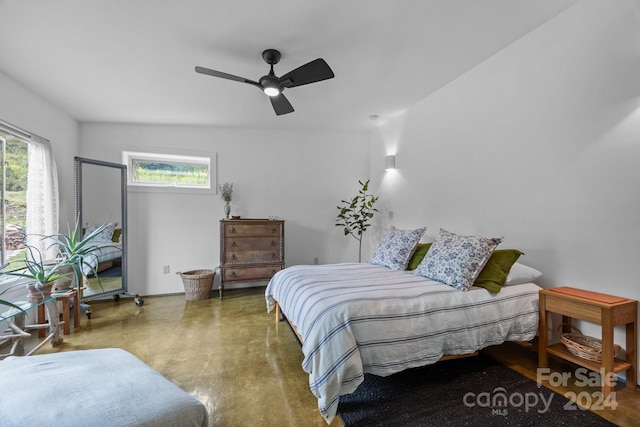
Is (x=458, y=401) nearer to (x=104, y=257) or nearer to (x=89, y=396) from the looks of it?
(x=89, y=396)

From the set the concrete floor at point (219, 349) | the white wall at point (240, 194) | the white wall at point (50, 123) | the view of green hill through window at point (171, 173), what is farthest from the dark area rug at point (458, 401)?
the white wall at point (50, 123)

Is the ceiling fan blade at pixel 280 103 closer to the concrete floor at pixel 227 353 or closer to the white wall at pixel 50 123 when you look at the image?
the concrete floor at pixel 227 353

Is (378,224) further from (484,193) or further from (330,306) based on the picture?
(330,306)

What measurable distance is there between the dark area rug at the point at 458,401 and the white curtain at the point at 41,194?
146 inches

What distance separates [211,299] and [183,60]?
302 cm

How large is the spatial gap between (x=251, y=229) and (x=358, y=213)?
1.92 metres

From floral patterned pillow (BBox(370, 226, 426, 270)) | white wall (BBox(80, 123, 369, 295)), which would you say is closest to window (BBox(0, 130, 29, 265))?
white wall (BBox(80, 123, 369, 295))

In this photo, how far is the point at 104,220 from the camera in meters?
3.71

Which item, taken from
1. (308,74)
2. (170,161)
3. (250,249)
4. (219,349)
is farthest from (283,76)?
(170,161)

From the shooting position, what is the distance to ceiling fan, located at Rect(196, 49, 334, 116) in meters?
2.07

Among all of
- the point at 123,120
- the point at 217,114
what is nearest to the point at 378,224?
the point at 217,114

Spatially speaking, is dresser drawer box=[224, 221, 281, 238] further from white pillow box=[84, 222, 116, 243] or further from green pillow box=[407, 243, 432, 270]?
green pillow box=[407, 243, 432, 270]

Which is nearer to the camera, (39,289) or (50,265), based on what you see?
(39,289)

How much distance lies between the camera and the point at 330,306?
68.6 inches
